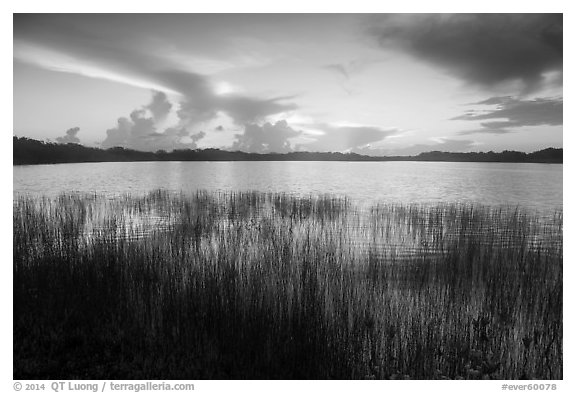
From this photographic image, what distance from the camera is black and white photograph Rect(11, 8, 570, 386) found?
172 inches

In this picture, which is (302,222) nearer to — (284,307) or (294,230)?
(294,230)

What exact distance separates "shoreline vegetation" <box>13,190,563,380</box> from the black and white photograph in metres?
0.03

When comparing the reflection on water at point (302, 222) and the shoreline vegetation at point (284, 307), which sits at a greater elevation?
the reflection on water at point (302, 222)

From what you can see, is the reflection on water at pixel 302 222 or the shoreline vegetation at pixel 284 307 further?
the reflection on water at pixel 302 222

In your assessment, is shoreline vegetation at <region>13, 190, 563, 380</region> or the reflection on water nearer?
shoreline vegetation at <region>13, 190, 563, 380</region>

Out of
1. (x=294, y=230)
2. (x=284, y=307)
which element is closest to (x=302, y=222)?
(x=294, y=230)

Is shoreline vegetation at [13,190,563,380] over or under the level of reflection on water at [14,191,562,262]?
under

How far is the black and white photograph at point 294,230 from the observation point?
4.36m

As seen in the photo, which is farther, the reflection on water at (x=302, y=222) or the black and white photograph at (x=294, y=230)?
the reflection on water at (x=302, y=222)

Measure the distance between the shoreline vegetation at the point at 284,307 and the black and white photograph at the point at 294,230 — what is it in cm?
3

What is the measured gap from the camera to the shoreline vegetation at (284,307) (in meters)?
4.23

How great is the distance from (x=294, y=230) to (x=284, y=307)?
15.9 feet

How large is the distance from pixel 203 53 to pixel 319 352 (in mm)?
6092

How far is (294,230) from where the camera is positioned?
384 inches
